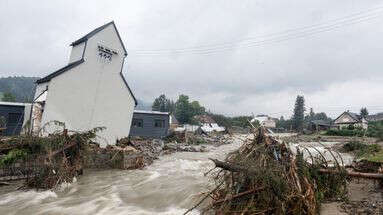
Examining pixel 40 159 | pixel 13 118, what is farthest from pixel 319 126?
pixel 40 159

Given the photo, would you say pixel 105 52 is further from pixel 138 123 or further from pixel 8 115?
pixel 138 123

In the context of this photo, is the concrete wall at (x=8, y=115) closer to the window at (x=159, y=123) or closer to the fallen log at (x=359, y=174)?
the window at (x=159, y=123)

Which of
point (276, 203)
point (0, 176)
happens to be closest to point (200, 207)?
point (276, 203)

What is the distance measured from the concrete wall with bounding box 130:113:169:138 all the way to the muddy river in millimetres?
21437

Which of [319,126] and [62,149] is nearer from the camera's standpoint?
[62,149]

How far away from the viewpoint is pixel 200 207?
34.0 ft

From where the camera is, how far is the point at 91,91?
2352 cm

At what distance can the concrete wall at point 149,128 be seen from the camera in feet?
126

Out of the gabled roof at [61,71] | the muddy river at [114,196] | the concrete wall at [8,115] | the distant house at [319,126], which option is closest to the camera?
the muddy river at [114,196]

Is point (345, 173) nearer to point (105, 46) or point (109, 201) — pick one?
point (109, 201)

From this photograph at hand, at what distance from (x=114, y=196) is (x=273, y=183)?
21.4 feet

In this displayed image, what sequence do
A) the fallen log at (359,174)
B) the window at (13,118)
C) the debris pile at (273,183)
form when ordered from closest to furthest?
the debris pile at (273,183) < the fallen log at (359,174) < the window at (13,118)

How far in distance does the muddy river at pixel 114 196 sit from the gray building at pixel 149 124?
21.5 metres

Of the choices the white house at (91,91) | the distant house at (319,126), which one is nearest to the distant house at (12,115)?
the white house at (91,91)
